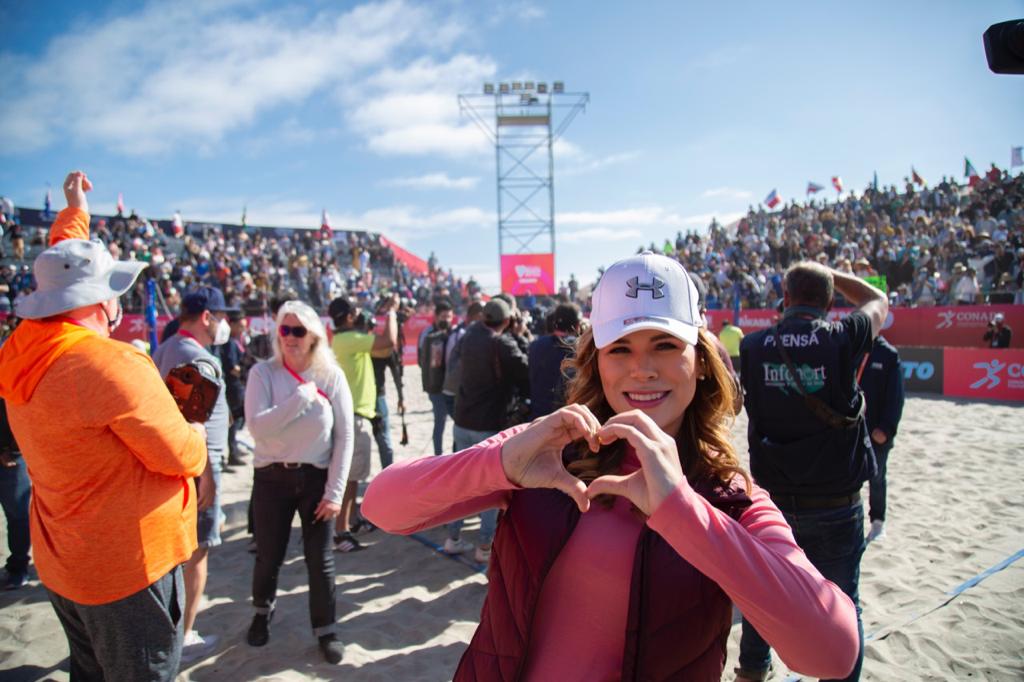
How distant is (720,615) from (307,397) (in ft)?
8.69

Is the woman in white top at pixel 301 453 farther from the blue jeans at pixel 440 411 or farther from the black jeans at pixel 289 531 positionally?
the blue jeans at pixel 440 411

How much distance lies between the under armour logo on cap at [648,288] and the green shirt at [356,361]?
4169 mm

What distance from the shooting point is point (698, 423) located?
1.56 meters

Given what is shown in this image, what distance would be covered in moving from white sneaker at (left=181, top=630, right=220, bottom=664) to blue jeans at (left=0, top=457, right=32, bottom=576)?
171 cm

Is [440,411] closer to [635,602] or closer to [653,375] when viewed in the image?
[653,375]

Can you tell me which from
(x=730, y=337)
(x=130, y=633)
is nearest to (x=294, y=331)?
(x=130, y=633)

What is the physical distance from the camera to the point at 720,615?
131cm

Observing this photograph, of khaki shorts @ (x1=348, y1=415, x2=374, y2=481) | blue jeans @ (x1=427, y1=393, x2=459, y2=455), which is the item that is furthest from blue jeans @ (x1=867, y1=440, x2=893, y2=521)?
khaki shorts @ (x1=348, y1=415, x2=374, y2=481)

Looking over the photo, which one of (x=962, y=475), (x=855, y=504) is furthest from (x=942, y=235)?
(x=855, y=504)

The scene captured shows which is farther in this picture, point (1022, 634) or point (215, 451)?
point (215, 451)

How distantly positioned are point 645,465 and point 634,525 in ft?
0.94

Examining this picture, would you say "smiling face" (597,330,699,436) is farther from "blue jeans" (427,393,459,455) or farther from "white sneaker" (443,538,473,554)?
"blue jeans" (427,393,459,455)

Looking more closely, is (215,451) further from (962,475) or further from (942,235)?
(942,235)

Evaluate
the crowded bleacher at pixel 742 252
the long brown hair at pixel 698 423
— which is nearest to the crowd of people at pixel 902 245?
the crowded bleacher at pixel 742 252
